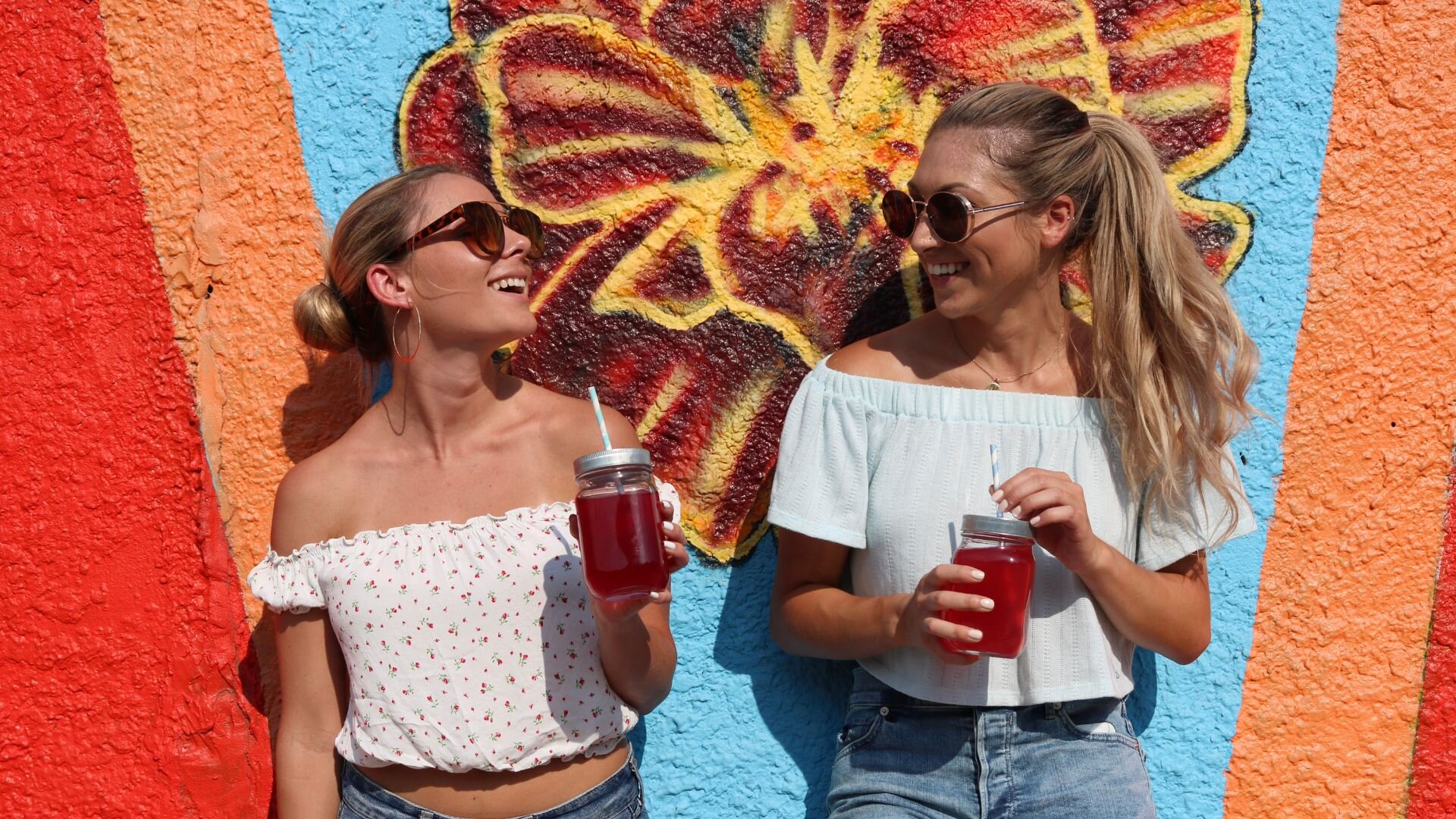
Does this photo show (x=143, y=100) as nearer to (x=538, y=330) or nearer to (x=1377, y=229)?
(x=538, y=330)

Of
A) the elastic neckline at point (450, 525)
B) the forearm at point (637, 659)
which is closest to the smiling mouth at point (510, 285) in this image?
the elastic neckline at point (450, 525)

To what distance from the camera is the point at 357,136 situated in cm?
239

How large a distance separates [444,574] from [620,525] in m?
0.43

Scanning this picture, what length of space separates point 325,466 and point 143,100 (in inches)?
34.6

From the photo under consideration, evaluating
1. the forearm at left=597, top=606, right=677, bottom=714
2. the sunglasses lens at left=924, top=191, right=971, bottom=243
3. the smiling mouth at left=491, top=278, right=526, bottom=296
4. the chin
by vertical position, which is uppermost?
the sunglasses lens at left=924, top=191, right=971, bottom=243

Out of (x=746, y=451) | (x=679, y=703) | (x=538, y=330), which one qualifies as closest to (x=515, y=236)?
(x=538, y=330)

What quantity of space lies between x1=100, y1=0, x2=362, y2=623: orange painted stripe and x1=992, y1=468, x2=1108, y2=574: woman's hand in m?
1.41

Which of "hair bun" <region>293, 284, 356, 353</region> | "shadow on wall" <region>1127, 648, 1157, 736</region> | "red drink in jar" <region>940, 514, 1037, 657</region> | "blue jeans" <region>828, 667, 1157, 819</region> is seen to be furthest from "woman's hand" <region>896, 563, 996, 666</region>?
"hair bun" <region>293, 284, 356, 353</region>

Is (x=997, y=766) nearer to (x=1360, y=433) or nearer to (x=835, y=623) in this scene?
(x=835, y=623)

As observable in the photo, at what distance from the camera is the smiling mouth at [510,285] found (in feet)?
6.91

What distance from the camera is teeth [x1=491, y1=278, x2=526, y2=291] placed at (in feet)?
6.90

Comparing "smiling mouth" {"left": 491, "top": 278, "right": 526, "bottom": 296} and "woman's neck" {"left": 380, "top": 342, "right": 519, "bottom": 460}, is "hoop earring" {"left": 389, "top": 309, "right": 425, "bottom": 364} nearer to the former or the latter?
"woman's neck" {"left": 380, "top": 342, "right": 519, "bottom": 460}

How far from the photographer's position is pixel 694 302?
2461 millimetres

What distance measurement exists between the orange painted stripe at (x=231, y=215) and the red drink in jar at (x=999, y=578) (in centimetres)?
137
